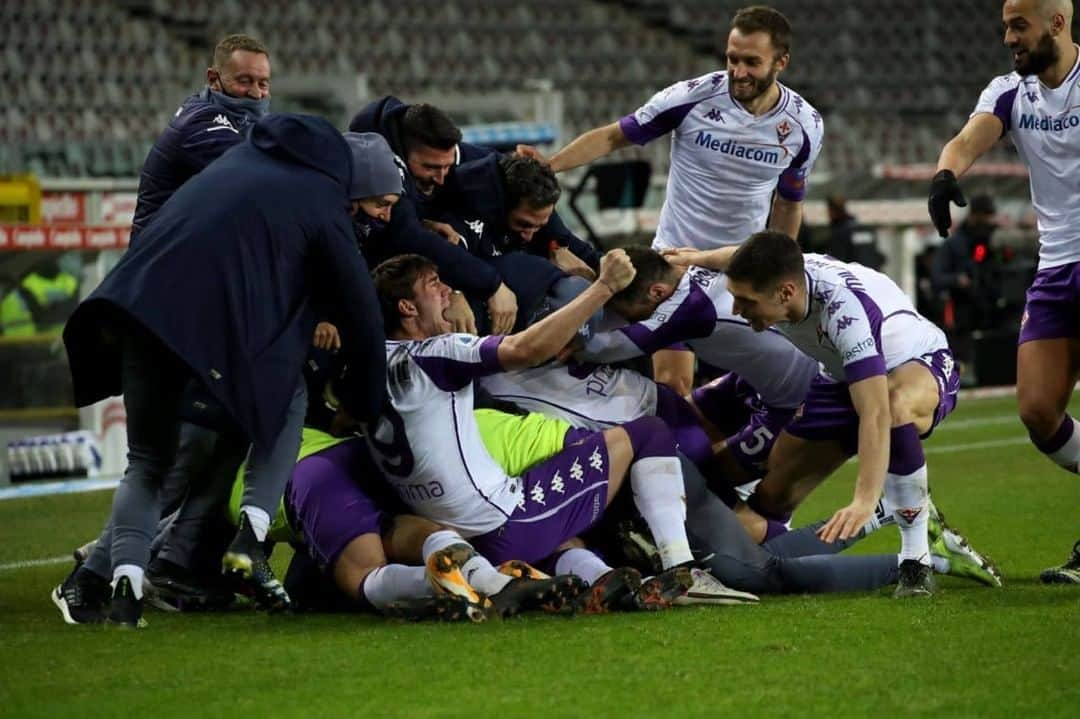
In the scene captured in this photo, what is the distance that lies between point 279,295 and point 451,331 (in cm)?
73

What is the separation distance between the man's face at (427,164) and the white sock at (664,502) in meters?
1.26

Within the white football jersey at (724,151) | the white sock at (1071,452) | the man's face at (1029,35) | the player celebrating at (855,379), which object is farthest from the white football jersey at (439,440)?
the white football jersey at (724,151)

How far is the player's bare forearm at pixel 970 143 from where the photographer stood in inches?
242

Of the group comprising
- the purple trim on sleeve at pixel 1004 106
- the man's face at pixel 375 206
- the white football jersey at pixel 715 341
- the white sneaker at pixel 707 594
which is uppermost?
the purple trim on sleeve at pixel 1004 106

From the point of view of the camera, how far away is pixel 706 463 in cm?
639

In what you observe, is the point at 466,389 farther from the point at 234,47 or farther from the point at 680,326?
the point at 234,47

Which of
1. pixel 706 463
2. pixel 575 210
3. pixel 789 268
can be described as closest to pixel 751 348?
pixel 706 463

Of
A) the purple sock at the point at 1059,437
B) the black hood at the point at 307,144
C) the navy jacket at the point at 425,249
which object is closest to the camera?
the black hood at the point at 307,144

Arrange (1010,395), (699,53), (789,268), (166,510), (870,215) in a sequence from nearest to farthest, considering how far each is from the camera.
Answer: (789,268) < (166,510) < (1010,395) < (870,215) < (699,53)

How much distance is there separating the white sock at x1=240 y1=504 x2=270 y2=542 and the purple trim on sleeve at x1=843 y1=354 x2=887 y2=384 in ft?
5.85

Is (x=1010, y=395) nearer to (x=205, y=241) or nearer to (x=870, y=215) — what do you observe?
(x=870, y=215)

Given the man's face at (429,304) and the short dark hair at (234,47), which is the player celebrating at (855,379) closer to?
the man's face at (429,304)

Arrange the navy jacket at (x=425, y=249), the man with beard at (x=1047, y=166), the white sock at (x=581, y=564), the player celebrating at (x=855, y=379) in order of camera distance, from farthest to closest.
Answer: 1. the man with beard at (x=1047, y=166)
2. the navy jacket at (x=425, y=249)
3. the white sock at (x=581, y=564)
4. the player celebrating at (x=855, y=379)

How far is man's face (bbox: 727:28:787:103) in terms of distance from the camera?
7004 mm
